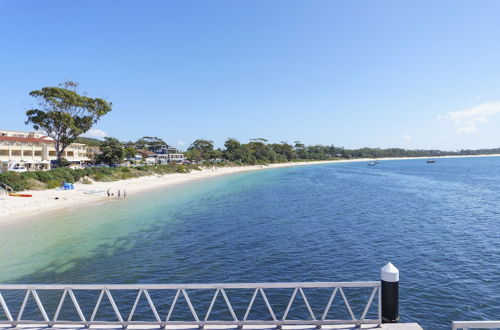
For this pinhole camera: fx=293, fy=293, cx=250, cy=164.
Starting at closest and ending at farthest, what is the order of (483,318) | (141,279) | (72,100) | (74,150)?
(483,318) < (141,279) < (72,100) < (74,150)

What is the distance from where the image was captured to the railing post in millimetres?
7500

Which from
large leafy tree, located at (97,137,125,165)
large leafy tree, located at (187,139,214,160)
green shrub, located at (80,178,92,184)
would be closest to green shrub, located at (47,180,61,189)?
green shrub, located at (80,178,92,184)

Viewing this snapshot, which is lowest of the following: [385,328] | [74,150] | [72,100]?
[385,328]

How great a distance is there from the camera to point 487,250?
1983 cm

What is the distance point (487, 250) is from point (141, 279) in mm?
22239

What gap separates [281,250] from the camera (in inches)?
794

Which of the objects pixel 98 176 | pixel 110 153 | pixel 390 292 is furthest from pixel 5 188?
pixel 390 292

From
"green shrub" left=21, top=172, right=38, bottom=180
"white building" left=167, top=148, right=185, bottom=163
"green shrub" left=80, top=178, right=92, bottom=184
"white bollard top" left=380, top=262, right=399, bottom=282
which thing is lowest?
"green shrub" left=80, top=178, right=92, bottom=184

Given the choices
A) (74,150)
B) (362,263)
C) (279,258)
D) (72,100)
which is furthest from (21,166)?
(362,263)

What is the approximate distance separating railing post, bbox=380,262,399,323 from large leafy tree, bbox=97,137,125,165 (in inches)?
3384

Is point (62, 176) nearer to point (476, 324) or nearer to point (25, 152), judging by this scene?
point (25, 152)

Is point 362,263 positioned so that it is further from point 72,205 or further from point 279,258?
point 72,205

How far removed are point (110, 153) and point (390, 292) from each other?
86186 millimetres

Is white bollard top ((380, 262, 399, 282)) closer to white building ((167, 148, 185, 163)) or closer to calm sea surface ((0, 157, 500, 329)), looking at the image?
calm sea surface ((0, 157, 500, 329))
